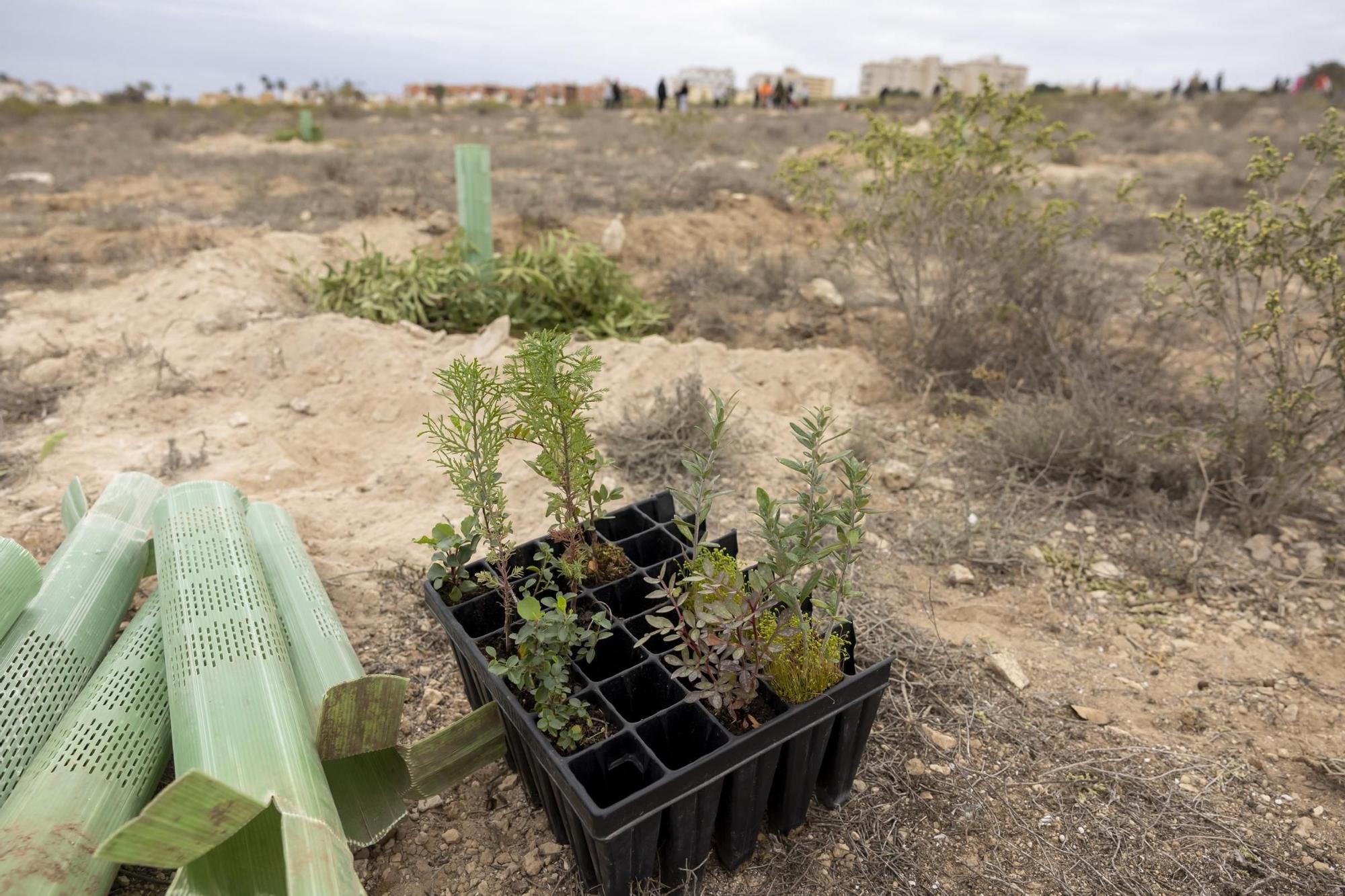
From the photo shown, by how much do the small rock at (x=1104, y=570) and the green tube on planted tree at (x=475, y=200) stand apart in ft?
13.3

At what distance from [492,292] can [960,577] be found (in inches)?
137

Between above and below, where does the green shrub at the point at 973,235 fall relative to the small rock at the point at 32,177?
above

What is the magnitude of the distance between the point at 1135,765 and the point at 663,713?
128 centimetres

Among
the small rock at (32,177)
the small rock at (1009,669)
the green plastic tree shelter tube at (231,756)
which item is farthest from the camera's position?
the small rock at (32,177)

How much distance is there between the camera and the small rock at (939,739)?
6.83 feet

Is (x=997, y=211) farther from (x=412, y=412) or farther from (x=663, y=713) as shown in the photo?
(x=663, y=713)

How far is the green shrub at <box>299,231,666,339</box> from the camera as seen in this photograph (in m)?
5.01

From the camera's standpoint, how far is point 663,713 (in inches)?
65.0

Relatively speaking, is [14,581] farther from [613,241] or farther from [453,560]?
→ [613,241]

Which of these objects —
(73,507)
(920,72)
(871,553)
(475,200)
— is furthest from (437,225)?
(920,72)

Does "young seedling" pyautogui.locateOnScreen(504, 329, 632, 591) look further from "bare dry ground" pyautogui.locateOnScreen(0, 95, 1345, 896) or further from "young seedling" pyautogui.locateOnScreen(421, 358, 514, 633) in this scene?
"bare dry ground" pyautogui.locateOnScreen(0, 95, 1345, 896)

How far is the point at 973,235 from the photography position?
4328 millimetres

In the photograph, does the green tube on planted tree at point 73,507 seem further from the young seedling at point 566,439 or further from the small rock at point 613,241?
the small rock at point 613,241

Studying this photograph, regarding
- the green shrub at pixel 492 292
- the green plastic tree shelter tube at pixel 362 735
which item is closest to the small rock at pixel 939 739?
the green plastic tree shelter tube at pixel 362 735
